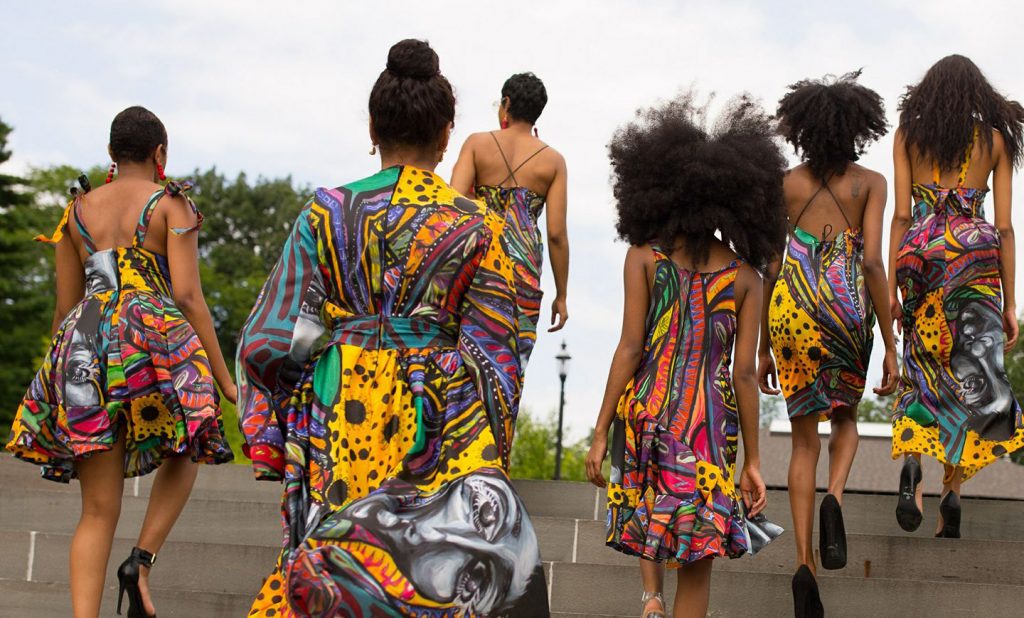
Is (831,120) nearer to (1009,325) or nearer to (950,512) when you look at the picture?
(1009,325)

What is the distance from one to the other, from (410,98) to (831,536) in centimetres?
343

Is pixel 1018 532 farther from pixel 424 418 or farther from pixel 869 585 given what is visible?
pixel 424 418

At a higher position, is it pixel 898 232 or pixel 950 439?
pixel 898 232

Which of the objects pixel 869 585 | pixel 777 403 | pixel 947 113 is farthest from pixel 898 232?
pixel 777 403

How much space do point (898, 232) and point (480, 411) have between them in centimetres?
450

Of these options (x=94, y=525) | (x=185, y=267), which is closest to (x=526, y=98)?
(x=185, y=267)

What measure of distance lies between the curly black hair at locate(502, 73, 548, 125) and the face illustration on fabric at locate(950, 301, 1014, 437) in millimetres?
2597

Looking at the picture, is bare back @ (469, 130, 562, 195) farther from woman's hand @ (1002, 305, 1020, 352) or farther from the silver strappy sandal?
the silver strappy sandal

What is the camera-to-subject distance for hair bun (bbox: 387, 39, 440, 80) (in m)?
4.04

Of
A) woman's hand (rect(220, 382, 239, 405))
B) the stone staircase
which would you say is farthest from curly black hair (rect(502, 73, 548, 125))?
woman's hand (rect(220, 382, 239, 405))

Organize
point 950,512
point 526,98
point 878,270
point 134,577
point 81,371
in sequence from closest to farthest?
1. point 81,371
2. point 134,577
3. point 878,270
4. point 950,512
5. point 526,98

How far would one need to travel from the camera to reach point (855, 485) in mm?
20328

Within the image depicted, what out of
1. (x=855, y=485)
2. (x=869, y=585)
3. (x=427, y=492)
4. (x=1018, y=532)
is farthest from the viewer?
(x=855, y=485)

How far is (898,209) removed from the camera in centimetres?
774
